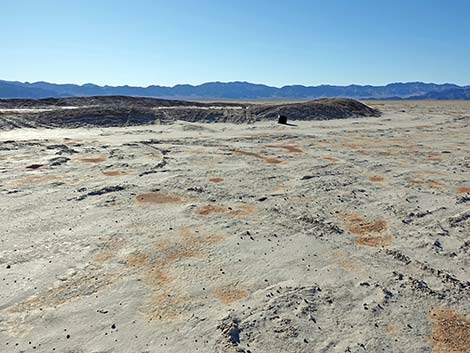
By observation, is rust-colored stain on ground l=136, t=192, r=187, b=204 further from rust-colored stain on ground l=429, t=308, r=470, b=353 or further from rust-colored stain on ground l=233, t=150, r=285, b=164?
rust-colored stain on ground l=429, t=308, r=470, b=353

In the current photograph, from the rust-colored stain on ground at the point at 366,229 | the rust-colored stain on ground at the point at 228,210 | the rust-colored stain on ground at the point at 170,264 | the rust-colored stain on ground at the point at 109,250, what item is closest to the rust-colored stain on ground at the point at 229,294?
the rust-colored stain on ground at the point at 170,264

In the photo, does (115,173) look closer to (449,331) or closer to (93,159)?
(93,159)

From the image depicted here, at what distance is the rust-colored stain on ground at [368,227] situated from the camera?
833cm

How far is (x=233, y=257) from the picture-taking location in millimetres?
7074

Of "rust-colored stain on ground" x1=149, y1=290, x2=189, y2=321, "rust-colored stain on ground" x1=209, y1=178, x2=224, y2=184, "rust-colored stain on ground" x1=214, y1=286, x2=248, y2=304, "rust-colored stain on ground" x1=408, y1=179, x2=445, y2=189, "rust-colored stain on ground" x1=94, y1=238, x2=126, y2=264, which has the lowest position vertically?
"rust-colored stain on ground" x1=214, y1=286, x2=248, y2=304

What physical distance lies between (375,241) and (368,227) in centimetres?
74

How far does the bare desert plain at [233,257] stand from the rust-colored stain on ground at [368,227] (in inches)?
2.4

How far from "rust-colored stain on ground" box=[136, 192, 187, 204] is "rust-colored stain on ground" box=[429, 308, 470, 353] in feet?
20.5

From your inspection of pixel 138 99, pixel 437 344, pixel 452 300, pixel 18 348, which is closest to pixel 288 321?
pixel 437 344

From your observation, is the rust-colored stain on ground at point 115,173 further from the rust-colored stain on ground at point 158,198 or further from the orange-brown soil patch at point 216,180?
Result: the orange-brown soil patch at point 216,180

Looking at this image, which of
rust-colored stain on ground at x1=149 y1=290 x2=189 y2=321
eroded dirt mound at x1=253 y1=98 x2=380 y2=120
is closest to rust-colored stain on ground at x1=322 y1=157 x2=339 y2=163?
rust-colored stain on ground at x1=149 y1=290 x2=189 y2=321

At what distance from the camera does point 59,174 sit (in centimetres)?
1275

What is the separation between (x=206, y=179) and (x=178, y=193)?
170cm

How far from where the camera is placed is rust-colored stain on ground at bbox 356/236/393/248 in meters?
7.71
